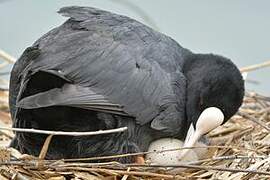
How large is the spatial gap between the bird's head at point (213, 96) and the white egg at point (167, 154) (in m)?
0.05

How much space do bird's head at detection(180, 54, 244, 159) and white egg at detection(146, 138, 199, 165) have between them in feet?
0.16

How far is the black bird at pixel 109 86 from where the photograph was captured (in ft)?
8.56

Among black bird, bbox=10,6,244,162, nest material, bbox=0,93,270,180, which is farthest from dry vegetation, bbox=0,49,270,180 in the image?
black bird, bbox=10,6,244,162

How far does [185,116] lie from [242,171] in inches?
20.7

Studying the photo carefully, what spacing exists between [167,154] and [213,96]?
249 millimetres

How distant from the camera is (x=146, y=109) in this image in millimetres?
2748

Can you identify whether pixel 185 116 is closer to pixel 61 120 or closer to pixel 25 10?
pixel 61 120

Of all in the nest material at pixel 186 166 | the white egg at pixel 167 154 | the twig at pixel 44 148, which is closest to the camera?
the nest material at pixel 186 166

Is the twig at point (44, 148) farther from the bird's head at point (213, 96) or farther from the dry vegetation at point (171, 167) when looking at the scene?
the bird's head at point (213, 96)

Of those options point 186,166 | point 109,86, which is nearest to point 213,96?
point 109,86

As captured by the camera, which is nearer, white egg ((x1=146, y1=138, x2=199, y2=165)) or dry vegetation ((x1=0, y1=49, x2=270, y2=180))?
dry vegetation ((x1=0, y1=49, x2=270, y2=180))

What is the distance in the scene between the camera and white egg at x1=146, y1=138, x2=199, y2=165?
8.98 ft

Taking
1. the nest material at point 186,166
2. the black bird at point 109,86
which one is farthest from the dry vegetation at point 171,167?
the black bird at point 109,86

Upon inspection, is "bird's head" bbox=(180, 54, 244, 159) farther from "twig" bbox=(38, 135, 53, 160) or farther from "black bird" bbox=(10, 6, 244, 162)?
"twig" bbox=(38, 135, 53, 160)
